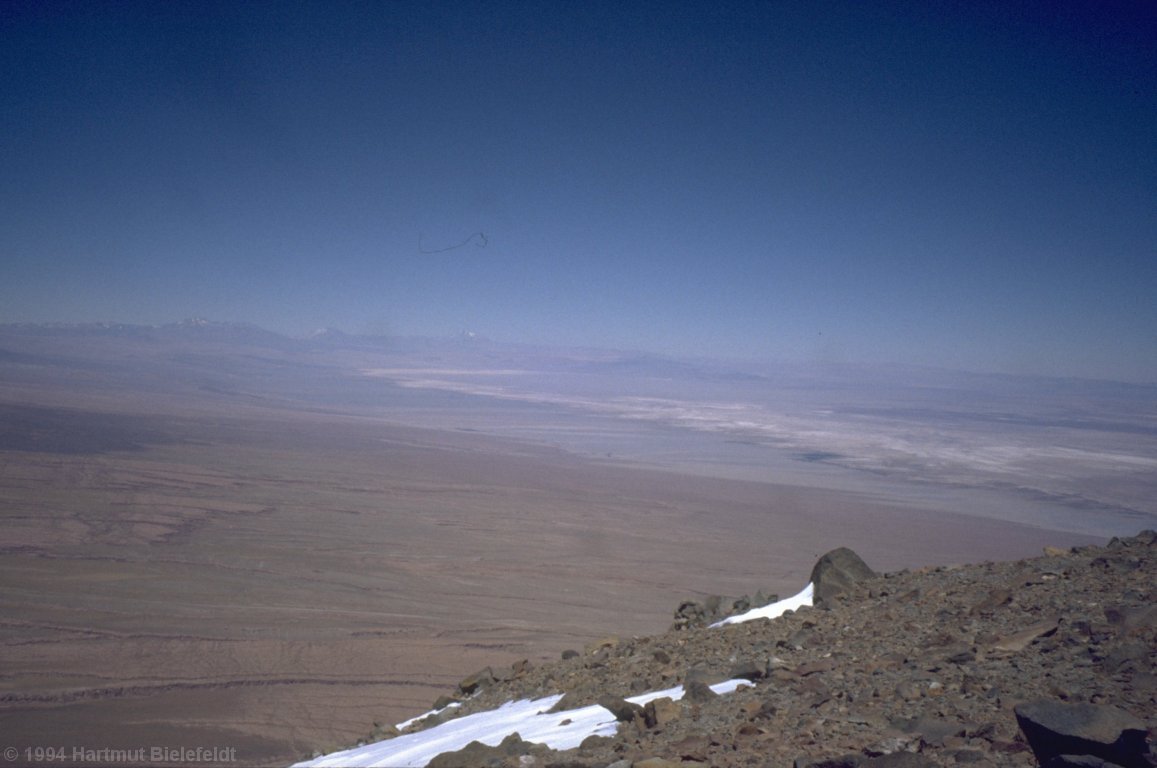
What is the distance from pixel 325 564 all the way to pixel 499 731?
22513 mm

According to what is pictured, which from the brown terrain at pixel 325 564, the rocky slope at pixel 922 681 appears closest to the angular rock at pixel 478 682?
the rocky slope at pixel 922 681

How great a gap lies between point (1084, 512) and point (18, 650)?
51.5 metres

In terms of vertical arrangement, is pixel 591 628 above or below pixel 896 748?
below

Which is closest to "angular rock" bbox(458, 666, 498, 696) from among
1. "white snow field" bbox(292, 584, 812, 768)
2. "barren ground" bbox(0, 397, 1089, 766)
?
"white snow field" bbox(292, 584, 812, 768)

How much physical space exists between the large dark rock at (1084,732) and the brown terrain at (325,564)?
8.69 meters

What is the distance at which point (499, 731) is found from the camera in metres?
6.28

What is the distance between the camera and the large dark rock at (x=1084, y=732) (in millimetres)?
3033

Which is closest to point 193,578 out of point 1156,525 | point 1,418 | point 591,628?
point 591,628

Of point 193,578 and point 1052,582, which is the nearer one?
point 1052,582

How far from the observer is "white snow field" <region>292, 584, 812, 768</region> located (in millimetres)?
5363

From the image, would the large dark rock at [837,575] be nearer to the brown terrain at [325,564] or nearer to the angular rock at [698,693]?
the angular rock at [698,693]

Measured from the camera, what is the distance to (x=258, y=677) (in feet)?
53.9

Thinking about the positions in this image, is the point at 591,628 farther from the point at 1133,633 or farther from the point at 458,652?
the point at 1133,633

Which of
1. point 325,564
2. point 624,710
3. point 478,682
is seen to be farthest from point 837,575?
point 325,564
